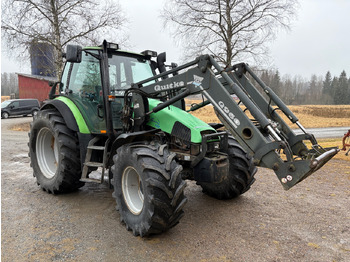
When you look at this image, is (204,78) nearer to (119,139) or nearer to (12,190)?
(119,139)

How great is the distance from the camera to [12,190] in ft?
17.1

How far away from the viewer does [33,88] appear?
2838cm

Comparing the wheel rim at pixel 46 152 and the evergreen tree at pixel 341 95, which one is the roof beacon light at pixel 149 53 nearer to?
the wheel rim at pixel 46 152

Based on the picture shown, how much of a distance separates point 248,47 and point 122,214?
431 inches

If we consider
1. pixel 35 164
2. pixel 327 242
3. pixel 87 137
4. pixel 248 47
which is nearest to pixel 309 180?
pixel 327 242

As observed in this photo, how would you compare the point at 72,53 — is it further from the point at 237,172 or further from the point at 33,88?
the point at 33,88

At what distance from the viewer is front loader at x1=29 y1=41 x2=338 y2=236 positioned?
322cm

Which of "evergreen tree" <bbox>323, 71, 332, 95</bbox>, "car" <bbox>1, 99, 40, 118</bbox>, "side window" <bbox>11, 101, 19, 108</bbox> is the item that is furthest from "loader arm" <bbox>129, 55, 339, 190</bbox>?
"evergreen tree" <bbox>323, 71, 332, 95</bbox>

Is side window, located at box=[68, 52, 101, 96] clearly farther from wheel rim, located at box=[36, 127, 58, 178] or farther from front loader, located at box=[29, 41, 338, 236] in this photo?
wheel rim, located at box=[36, 127, 58, 178]

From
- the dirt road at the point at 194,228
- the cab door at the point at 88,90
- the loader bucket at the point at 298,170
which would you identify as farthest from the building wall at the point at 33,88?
the loader bucket at the point at 298,170

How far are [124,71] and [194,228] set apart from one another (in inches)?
110

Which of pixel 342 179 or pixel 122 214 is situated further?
pixel 342 179

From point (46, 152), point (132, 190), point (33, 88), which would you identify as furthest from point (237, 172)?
point (33, 88)

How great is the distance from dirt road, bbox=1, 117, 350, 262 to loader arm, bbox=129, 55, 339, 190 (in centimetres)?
101
